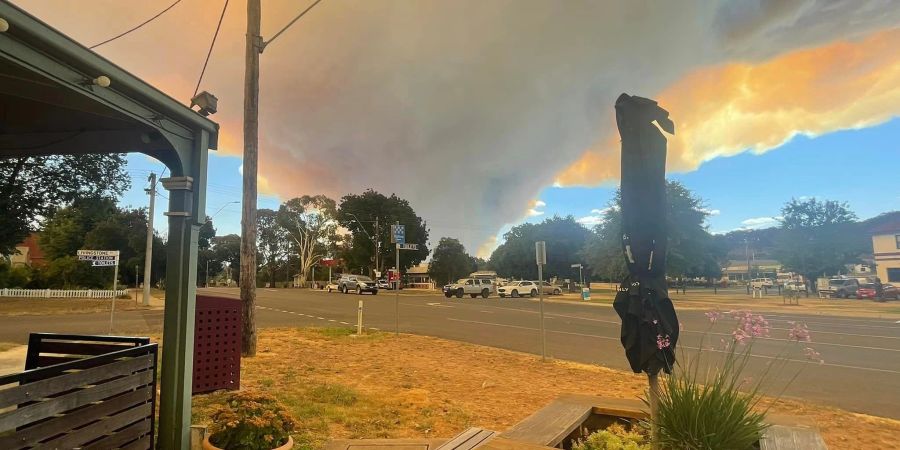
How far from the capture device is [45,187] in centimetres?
2052

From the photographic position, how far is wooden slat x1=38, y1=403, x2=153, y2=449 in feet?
8.40

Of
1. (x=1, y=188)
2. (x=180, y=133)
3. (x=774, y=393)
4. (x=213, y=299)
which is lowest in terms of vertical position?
(x=774, y=393)

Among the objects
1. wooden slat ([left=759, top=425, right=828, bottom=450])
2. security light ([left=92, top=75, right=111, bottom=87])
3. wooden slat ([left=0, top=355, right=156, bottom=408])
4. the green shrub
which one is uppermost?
security light ([left=92, top=75, right=111, bottom=87])

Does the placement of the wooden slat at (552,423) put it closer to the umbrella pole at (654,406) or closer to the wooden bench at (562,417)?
the wooden bench at (562,417)

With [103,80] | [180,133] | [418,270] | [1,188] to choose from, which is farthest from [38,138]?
[418,270]

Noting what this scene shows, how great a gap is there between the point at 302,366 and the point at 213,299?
271cm

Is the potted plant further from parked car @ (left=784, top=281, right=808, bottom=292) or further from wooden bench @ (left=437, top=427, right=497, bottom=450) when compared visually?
parked car @ (left=784, top=281, right=808, bottom=292)

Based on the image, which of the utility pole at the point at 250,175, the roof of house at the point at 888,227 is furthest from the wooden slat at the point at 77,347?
the roof of house at the point at 888,227

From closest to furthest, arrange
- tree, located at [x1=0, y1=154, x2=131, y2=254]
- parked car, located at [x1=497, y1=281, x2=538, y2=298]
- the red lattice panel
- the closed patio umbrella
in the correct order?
the closed patio umbrella → the red lattice panel → tree, located at [x1=0, y1=154, x2=131, y2=254] → parked car, located at [x1=497, y1=281, x2=538, y2=298]

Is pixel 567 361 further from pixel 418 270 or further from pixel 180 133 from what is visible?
pixel 418 270

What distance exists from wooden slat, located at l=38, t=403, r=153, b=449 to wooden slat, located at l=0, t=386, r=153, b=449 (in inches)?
1.5

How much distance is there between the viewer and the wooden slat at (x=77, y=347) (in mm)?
3756

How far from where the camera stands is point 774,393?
7066 mm

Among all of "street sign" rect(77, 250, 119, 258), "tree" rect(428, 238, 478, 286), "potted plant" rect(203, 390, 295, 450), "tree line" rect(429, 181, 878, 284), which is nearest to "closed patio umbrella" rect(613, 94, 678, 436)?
"potted plant" rect(203, 390, 295, 450)
